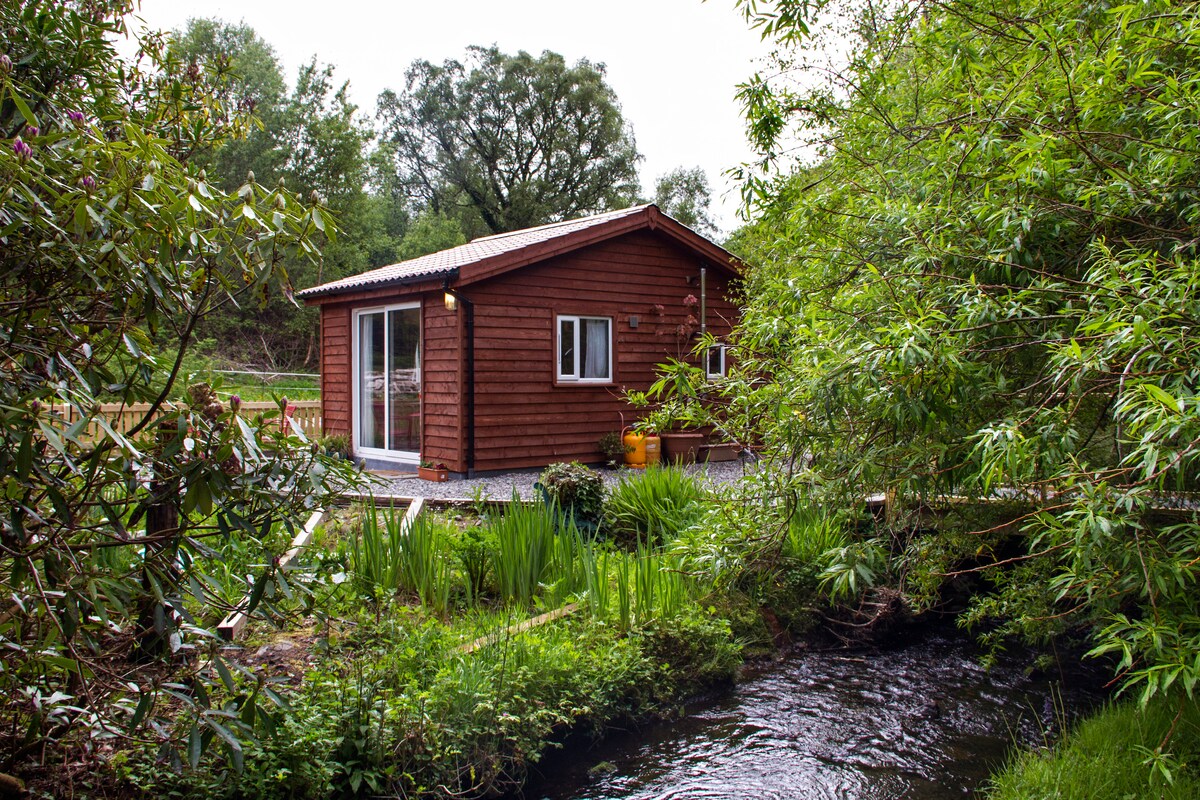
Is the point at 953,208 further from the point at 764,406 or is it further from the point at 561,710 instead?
the point at 561,710

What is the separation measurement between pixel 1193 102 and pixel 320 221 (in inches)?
102

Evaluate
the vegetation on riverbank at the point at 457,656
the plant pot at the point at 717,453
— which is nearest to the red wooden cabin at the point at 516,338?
the plant pot at the point at 717,453

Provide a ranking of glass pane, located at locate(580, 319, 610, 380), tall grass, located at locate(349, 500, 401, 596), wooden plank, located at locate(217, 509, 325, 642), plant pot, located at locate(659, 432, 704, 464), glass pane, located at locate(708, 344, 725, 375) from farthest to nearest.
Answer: glass pane, located at locate(708, 344, 725, 375)
plant pot, located at locate(659, 432, 704, 464)
glass pane, located at locate(580, 319, 610, 380)
tall grass, located at locate(349, 500, 401, 596)
wooden plank, located at locate(217, 509, 325, 642)

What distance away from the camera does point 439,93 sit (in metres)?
37.6

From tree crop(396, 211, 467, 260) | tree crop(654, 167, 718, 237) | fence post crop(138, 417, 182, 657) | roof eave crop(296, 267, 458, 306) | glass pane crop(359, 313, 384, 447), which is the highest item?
tree crop(654, 167, 718, 237)

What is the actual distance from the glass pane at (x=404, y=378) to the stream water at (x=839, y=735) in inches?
288

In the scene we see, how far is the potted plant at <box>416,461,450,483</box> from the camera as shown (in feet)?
33.5

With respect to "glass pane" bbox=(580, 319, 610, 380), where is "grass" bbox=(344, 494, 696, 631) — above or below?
below

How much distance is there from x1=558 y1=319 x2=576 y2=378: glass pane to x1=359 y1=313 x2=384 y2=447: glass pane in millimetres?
2631

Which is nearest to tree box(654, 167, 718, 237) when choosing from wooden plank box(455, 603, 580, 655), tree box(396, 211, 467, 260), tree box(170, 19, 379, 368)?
tree box(396, 211, 467, 260)

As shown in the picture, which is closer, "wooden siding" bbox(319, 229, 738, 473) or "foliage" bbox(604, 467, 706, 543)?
"foliage" bbox(604, 467, 706, 543)

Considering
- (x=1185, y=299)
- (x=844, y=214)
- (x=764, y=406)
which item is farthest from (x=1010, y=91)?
(x=764, y=406)

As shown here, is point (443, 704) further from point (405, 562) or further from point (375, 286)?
point (375, 286)

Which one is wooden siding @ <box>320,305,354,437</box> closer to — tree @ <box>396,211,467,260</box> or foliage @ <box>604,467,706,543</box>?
foliage @ <box>604,467,706,543</box>
